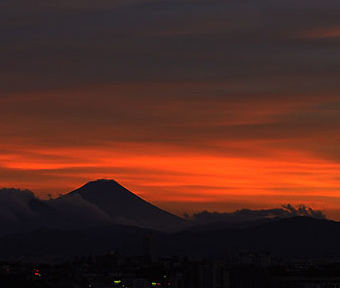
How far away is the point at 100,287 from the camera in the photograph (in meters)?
199

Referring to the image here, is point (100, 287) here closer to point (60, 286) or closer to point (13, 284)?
point (60, 286)

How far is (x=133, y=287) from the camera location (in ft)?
648

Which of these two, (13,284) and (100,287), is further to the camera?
(100,287)

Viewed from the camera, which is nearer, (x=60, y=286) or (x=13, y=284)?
(x=13, y=284)

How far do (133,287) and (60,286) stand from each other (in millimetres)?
11967

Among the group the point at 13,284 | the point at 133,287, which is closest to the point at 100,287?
the point at 133,287

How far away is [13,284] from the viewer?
172 metres

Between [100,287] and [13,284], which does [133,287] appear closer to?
[100,287]

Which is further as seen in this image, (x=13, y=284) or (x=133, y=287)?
(x=133, y=287)

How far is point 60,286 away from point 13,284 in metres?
23.9

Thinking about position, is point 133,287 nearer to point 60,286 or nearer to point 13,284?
point 60,286

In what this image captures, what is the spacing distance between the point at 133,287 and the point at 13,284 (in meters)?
30.7

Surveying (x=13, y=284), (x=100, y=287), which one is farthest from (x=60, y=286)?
(x=13, y=284)

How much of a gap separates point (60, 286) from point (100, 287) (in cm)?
742
